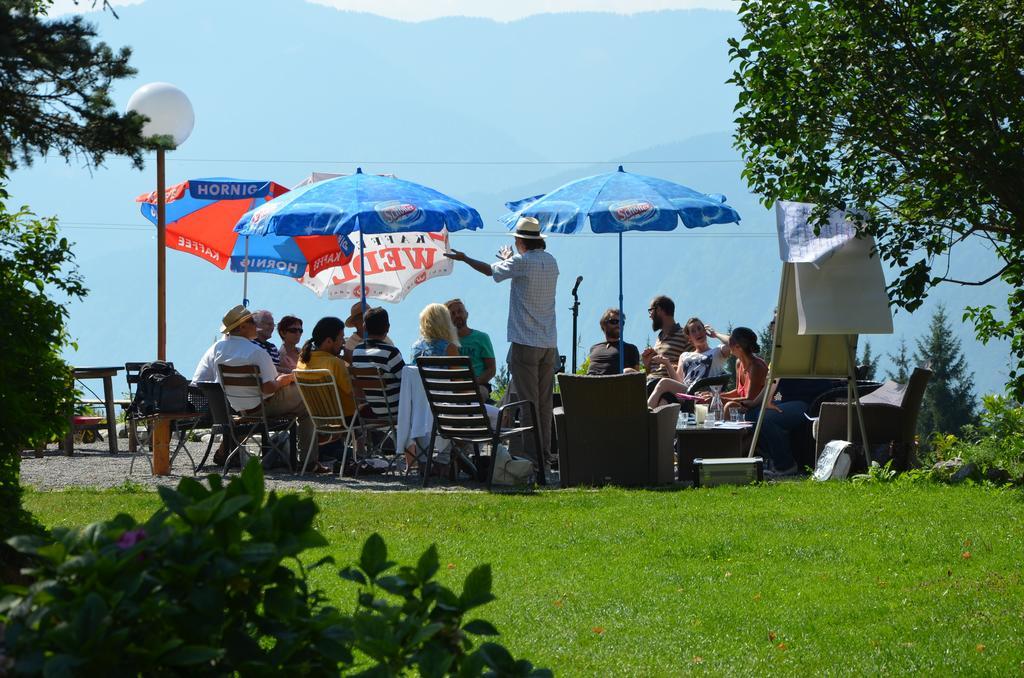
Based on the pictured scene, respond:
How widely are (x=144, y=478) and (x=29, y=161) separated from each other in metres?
7.20

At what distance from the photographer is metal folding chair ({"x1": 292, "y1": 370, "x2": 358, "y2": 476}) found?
9.54 m

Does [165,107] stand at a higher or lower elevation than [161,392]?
higher

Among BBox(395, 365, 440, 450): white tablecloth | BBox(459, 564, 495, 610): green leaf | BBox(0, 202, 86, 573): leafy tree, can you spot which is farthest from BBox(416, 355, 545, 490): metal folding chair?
BBox(459, 564, 495, 610): green leaf

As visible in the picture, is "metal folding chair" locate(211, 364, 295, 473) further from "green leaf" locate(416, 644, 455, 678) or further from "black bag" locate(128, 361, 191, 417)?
"green leaf" locate(416, 644, 455, 678)

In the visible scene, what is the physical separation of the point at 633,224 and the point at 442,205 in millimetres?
1658

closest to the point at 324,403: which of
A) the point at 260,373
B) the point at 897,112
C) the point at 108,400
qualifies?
the point at 260,373

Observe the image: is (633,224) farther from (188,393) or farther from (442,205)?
(188,393)

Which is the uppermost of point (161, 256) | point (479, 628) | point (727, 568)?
point (161, 256)

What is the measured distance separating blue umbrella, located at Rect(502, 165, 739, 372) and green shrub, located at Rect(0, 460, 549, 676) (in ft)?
26.5

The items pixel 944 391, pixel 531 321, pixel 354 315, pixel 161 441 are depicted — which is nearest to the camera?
pixel 531 321

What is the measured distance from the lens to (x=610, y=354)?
11062 millimetres

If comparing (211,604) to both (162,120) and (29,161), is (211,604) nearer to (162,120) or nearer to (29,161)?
(29,161)

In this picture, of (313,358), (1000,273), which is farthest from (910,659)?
(313,358)

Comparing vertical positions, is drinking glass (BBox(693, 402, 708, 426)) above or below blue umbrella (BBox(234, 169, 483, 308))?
below
